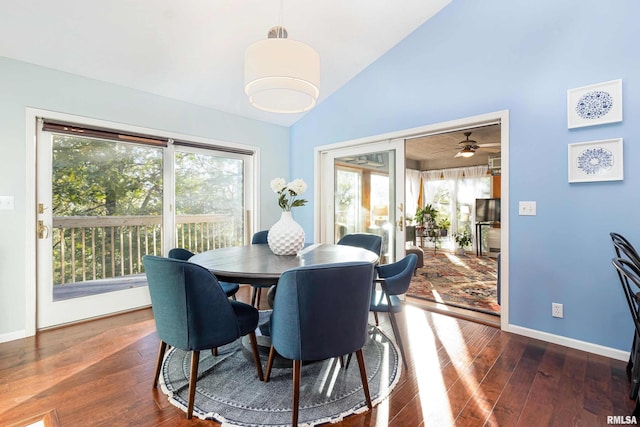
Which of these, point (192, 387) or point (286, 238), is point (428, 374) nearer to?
point (286, 238)

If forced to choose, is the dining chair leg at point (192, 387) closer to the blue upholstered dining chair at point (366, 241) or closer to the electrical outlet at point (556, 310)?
the blue upholstered dining chair at point (366, 241)

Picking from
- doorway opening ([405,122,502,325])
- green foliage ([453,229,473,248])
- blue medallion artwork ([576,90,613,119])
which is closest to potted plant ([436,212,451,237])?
doorway opening ([405,122,502,325])

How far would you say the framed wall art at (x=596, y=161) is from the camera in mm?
2160

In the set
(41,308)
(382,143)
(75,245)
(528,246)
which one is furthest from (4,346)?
(528,246)

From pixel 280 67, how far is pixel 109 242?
2.72 m

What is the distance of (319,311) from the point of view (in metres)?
1.42

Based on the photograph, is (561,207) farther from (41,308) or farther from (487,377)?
(41,308)

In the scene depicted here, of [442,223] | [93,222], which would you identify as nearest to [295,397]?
[93,222]

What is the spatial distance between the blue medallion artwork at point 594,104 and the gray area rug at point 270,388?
2.31 metres

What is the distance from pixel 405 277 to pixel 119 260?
3055 millimetres

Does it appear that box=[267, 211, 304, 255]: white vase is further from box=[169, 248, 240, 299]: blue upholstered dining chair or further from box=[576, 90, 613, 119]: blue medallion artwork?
box=[576, 90, 613, 119]: blue medallion artwork

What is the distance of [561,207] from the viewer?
2.39 metres

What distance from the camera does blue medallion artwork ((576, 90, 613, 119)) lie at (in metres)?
2.18

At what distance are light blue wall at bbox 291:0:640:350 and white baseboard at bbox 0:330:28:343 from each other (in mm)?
4248
